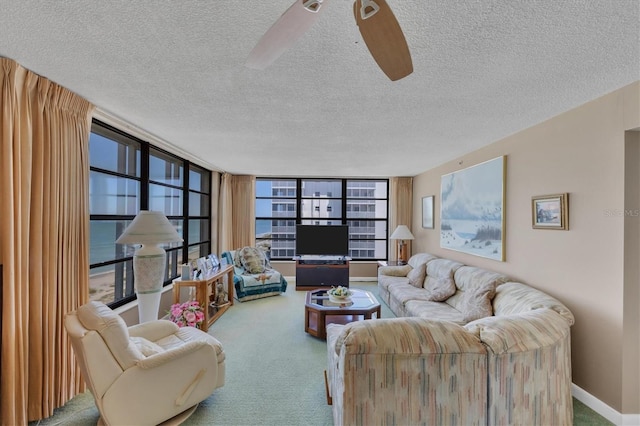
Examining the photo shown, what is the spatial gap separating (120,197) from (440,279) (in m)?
4.11

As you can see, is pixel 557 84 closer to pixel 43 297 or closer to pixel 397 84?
pixel 397 84

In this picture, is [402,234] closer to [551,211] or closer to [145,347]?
[551,211]

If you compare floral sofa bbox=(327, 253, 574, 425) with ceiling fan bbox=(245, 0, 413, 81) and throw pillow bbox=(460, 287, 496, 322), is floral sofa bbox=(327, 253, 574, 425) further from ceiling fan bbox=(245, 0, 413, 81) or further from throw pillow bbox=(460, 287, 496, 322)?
ceiling fan bbox=(245, 0, 413, 81)

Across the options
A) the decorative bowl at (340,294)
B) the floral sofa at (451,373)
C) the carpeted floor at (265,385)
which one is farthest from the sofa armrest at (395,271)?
the floral sofa at (451,373)

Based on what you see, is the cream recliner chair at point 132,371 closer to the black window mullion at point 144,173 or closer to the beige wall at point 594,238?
the black window mullion at point 144,173

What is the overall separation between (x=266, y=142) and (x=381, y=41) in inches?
96.5

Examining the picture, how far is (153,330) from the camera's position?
7.81 ft

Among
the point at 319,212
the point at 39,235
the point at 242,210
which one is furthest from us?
the point at 319,212

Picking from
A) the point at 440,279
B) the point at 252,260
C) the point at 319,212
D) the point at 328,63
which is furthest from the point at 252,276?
the point at 328,63

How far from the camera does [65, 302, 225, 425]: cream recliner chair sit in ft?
5.49

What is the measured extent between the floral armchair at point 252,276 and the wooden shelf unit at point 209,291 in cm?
21

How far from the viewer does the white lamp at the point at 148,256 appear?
2.46 m

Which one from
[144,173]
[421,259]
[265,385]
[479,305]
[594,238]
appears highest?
[144,173]

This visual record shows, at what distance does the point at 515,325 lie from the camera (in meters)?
1.64
